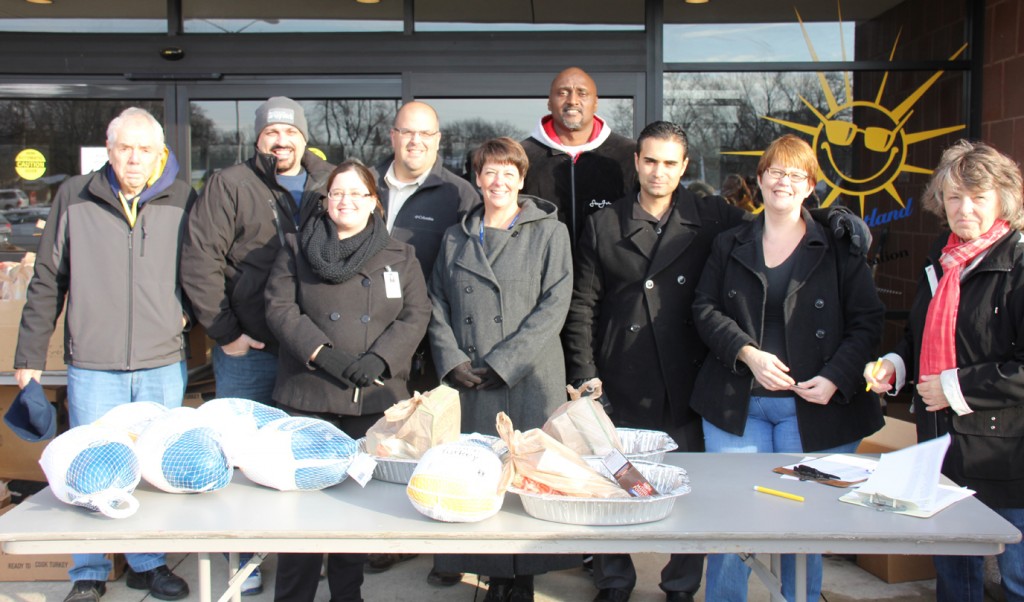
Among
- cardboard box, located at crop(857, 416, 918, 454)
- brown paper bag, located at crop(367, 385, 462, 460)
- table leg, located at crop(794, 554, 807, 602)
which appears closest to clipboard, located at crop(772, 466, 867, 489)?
table leg, located at crop(794, 554, 807, 602)

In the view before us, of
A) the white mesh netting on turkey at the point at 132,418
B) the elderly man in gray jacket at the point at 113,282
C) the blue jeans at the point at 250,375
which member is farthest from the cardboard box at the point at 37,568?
the white mesh netting on turkey at the point at 132,418

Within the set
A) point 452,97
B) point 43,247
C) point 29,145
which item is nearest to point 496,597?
point 43,247

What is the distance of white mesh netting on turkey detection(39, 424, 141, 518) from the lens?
232cm

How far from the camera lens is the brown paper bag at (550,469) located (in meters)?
2.37

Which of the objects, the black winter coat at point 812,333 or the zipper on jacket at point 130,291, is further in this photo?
the zipper on jacket at point 130,291

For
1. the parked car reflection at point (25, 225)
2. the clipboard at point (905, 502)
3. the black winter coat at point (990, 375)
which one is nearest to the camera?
the clipboard at point (905, 502)

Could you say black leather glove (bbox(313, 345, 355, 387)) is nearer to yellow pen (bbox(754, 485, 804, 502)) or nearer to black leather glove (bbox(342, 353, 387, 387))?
black leather glove (bbox(342, 353, 387, 387))

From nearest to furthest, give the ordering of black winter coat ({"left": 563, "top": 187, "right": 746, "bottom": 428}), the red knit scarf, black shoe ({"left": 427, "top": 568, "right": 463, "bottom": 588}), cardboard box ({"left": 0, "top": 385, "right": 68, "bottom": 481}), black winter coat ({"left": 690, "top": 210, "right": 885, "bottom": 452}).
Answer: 1. the red knit scarf
2. black winter coat ({"left": 690, "top": 210, "right": 885, "bottom": 452})
3. black winter coat ({"left": 563, "top": 187, "right": 746, "bottom": 428})
4. black shoe ({"left": 427, "top": 568, "right": 463, "bottom": 588})
5. cardboard box ({"left": 0, "top": 385, "right": 68, "bottom": 481})

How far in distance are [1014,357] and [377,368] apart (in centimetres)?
207

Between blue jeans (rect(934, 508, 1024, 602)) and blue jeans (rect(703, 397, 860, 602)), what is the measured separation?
0.41 meters

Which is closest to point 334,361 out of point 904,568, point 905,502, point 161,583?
point 161,583

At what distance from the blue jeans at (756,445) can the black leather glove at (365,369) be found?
1.23 meters

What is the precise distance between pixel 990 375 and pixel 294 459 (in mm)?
2099

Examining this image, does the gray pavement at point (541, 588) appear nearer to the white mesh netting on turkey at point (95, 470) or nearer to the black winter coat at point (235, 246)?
the black winter coat at point (235, 246)
